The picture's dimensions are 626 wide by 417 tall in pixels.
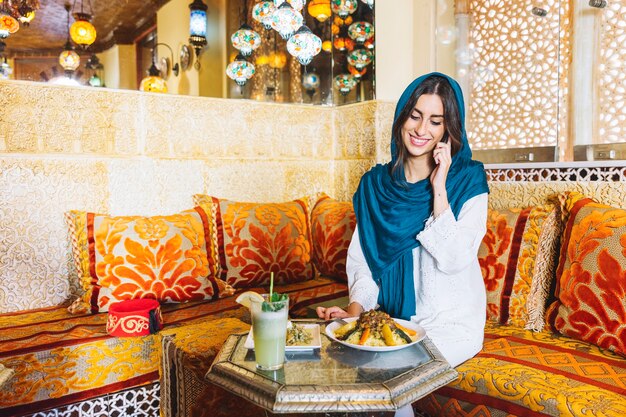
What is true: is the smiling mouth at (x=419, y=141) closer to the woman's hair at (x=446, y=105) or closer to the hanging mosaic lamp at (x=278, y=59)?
the woman's hair at (x=446, y=105)

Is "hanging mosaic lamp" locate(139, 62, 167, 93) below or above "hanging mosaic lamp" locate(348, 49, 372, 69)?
below

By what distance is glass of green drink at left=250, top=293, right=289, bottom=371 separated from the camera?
1.21 m

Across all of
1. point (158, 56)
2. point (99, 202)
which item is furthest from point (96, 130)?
point (158, 56)

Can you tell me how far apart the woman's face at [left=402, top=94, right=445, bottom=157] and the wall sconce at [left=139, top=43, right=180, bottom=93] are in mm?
1648

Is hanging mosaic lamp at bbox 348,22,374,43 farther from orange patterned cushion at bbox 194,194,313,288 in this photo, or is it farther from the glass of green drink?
the glass of green drink

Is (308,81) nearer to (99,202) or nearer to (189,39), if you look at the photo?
(189,39)

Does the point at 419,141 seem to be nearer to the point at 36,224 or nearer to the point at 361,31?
the point at 361,31

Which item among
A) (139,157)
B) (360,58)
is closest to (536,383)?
(139,157)

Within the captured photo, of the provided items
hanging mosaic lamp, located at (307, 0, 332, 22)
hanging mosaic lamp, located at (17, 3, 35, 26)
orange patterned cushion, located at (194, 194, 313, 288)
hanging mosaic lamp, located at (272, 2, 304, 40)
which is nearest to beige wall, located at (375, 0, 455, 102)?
hanging mosaic lamp, located at (307, 0, 332, 22)

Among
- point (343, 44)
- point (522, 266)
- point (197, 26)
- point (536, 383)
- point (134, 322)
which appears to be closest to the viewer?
point (536, 383)

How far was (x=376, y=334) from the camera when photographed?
1.37m

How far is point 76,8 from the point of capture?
2.77 metres

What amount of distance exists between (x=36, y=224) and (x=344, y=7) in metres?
2.30

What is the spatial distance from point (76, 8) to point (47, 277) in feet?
4.76
